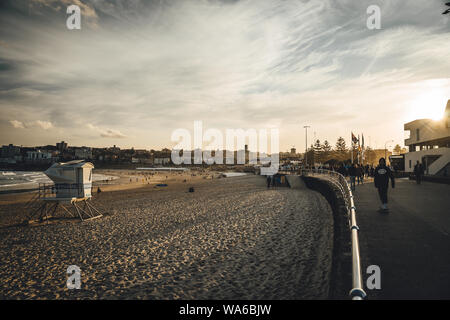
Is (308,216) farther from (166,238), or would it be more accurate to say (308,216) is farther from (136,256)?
(136,256)

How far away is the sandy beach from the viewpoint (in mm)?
5840

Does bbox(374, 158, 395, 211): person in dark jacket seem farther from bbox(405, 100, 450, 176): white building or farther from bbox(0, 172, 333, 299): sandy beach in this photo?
bbox(405, 100, 450, 176): white building

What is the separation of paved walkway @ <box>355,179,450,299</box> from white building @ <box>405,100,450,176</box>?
27091mm

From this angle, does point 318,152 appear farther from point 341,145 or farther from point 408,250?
point 408,250

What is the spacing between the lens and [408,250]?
5.58 metres

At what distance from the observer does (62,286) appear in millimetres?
6105

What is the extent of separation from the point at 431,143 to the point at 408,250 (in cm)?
4512

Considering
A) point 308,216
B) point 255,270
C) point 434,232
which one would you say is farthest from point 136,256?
point 308,216

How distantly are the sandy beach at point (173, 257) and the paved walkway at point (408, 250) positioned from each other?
55.7 inches

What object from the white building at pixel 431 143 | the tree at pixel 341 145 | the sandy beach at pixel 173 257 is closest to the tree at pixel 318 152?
the tree at pixel 341 145

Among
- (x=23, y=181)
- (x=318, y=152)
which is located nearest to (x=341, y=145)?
(x=318, y=152)

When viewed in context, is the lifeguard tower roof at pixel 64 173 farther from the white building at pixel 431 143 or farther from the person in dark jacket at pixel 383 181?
the white building at pixel 431 143

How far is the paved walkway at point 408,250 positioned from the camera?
407 cm
